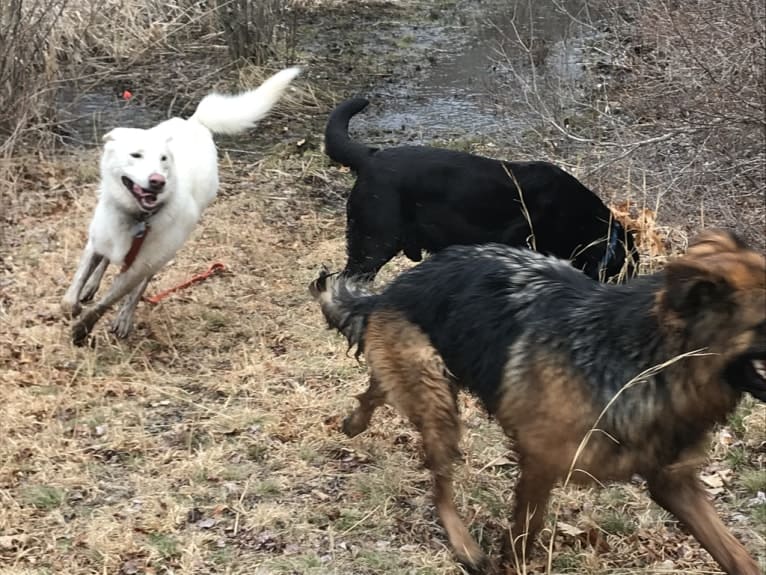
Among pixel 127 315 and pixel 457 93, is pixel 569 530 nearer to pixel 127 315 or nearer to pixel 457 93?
pixel 127 315

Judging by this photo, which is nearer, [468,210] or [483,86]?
[468,210]

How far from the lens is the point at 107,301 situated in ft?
18.4

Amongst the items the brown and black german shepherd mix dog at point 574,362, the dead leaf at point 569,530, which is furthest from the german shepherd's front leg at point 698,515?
the dead leaf at point 569,530

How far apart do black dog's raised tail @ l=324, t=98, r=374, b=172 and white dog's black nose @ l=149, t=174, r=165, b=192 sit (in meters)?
1.09

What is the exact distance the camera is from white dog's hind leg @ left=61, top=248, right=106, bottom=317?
19.2 ft

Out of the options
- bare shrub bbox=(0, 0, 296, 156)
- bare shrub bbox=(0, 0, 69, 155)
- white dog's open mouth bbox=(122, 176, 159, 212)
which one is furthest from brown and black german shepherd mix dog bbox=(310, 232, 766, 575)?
bare shrub bbox=(0, 0, 296, 156)

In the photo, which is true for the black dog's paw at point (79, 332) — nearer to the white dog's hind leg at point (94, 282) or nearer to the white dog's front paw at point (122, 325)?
the white dog's front paw at point (122, 325)

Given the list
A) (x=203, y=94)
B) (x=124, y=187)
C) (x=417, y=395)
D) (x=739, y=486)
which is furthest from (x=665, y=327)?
(x=203, y=94)

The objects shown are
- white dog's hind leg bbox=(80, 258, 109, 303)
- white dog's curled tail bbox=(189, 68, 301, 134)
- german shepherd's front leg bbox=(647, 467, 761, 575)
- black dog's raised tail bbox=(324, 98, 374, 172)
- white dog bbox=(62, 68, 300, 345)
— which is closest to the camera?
german shepherd's front leg bbox=(647, 467, 761, 575)

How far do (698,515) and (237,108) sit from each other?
4830 millimetres

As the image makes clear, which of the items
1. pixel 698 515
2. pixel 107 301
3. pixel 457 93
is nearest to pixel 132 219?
pixel 107 301

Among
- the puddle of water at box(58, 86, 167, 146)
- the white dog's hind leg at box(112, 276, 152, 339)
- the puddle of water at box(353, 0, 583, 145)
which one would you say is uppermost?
the puddle of water at box(353, 0, 583, 145)

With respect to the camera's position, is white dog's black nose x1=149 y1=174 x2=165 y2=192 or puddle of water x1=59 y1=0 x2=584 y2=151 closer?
white dog's black nose x1=149 y1=174 x2=165 y2=192

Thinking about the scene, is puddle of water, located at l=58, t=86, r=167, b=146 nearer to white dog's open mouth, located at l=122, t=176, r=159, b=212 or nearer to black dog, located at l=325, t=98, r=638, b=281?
white dog's open mouth, located at l=122, t=176, r=159, b=212
